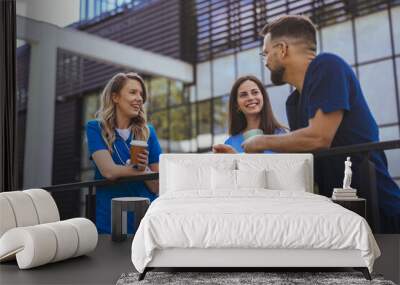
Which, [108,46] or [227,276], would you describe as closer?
[227,276]

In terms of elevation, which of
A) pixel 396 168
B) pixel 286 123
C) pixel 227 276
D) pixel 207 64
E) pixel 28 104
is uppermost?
pixel 207 64

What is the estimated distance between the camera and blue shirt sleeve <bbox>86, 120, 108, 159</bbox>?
5.14 m

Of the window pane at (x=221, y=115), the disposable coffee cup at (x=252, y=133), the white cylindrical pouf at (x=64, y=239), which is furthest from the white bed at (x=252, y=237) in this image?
the window pane at (x=221, y=115)

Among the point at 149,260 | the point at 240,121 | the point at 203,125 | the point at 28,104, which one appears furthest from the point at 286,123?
the point at 28,104

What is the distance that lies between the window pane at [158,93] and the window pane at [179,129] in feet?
0.51

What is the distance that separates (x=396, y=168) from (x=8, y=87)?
13.9 feet

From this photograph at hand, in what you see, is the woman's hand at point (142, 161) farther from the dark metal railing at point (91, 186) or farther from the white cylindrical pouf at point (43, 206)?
Result: the white cylindrical pouf at point (43, 206)

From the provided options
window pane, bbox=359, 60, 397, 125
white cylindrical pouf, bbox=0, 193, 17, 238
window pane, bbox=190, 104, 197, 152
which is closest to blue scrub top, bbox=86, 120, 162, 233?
window pane, bbox=190, 104, 197, 152

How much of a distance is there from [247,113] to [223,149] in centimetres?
48

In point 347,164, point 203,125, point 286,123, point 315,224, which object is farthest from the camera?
point 203,125

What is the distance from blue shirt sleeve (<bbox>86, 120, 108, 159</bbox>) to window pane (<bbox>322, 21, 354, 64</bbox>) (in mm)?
2675

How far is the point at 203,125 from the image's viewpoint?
510cm

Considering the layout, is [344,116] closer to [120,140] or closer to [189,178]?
[189,178]

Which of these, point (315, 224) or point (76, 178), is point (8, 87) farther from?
point (315, 224)
